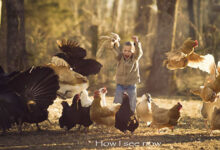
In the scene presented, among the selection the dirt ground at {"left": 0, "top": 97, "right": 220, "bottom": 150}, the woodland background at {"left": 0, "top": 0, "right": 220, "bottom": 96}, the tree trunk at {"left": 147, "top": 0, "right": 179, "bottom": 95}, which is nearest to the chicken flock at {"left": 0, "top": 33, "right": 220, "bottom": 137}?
the dirt ground at {"left": 0, "top": 97, "right": 220, "bottom": 150}

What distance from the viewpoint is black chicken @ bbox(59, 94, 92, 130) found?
21.4ft

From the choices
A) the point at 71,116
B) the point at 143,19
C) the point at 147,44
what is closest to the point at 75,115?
the point at 71,116

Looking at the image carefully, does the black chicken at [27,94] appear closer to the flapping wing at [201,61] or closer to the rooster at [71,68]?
the rooster at [71,68]

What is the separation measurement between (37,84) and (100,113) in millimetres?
1436

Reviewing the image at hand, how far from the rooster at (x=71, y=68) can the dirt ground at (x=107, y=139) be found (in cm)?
97

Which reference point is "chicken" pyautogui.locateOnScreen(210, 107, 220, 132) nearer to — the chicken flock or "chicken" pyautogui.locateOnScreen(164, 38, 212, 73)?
the chicken flock

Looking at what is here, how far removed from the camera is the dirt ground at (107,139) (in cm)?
586

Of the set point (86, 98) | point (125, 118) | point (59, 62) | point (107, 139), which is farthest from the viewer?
point (86, 98)

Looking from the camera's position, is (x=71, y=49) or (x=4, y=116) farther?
(x=71, y=49)

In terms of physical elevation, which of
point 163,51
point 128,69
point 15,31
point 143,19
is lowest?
point 128,69

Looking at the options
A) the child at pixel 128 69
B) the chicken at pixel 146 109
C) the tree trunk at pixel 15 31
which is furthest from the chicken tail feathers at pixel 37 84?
the tree trunk at pixel 15 31

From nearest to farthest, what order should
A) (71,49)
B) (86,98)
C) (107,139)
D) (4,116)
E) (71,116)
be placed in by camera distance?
1. (4,116)
2. (107,139)
3. (71,116)
4. (86,98)
5. (71,49)

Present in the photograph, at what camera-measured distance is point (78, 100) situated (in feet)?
21.9

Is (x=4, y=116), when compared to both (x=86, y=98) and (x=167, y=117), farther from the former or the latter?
(x=167, y=117)
